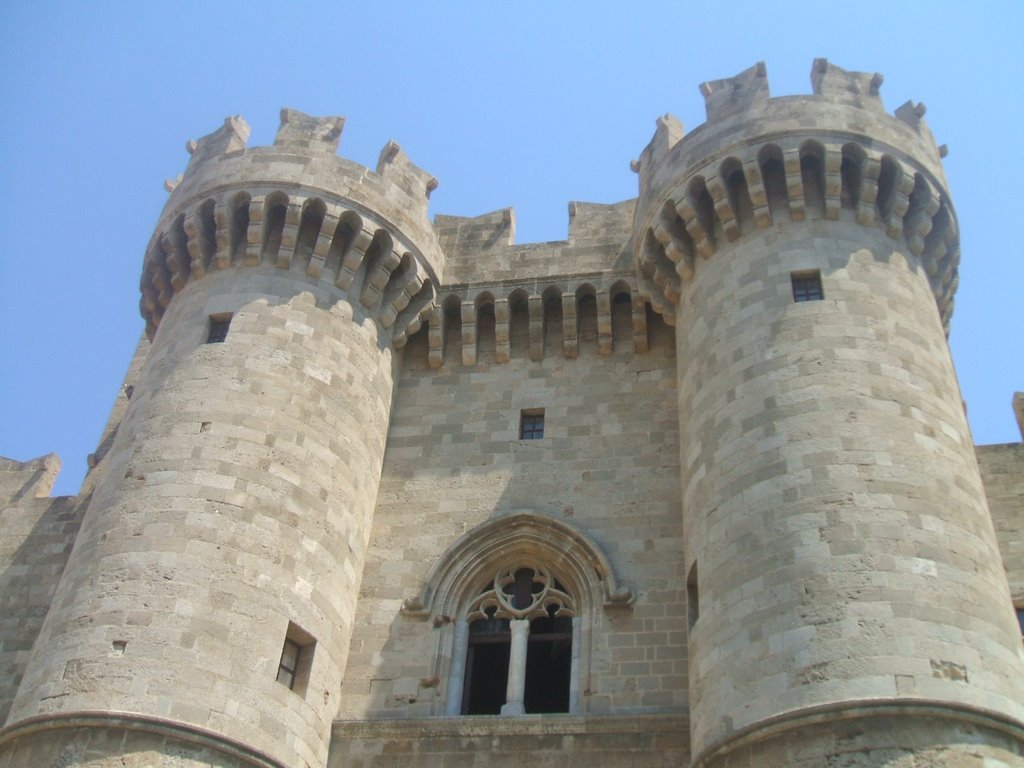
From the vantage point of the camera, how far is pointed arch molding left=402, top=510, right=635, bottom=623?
12.4 meters

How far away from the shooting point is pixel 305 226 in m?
14.5

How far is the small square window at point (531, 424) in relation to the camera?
46.3 feet

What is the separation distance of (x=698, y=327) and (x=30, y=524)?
9026 mm

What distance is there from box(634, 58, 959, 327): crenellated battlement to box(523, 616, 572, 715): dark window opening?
167 inches

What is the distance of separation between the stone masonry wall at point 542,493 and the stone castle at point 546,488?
0.13ft

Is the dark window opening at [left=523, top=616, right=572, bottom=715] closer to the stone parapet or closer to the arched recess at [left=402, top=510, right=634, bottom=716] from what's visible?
the arched recess at [left=402, top=510, right=634, bottom=716]

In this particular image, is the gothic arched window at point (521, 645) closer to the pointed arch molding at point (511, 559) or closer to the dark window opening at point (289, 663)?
the pointed arch molding at point (511, 559)

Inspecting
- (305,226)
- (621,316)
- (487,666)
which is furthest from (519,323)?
(487,666)

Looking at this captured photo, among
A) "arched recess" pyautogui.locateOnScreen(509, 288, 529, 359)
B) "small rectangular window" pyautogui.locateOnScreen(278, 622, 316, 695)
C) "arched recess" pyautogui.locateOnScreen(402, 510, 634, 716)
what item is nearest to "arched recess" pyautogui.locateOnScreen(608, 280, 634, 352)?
"arched recess" pyautogui.locateOnScreen(509, 288, 529, 359)

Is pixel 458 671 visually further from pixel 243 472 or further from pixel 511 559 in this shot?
pixel 243 472

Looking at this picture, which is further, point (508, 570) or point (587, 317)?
point (587, 317)

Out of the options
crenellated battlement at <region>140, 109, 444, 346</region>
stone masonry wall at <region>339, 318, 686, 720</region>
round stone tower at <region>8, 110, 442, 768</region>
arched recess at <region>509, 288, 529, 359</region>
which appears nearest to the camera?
round stone tower at <region>8, 110, 442, 768</region>

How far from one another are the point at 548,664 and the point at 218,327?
5.61m

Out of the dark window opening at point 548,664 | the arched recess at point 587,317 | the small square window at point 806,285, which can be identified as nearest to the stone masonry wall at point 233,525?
the dark window opening at point 548,664
